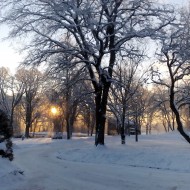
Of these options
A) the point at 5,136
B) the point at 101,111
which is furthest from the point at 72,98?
the point at 5,136

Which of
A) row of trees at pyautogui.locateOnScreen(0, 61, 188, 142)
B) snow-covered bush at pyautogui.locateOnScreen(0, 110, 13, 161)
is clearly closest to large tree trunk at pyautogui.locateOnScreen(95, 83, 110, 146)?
row of trees at pyautogui.locateOnScreen(0, 61, 188, 142)

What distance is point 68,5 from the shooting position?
24.4 metres

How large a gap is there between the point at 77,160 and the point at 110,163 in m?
2.99

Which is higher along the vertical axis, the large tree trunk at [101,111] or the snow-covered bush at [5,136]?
the large tree trunk at [101,111]

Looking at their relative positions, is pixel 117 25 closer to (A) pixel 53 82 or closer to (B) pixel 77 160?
(A) pixel 53 82

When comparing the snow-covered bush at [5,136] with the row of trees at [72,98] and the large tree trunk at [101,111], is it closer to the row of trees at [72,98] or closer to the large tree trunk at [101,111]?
the row of trees at [72,98]

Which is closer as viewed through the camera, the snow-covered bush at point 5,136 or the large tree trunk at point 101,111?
the snow-covered bush at point 5,136

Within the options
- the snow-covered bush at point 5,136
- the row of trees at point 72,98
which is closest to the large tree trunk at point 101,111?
the row of trees at point 72,98

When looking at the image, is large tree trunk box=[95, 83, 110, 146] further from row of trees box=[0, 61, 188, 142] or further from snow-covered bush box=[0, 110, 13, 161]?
snow-covered bush box=[0, 110, 13, 161]

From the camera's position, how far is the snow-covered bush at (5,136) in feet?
47.3

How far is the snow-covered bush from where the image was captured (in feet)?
47.3

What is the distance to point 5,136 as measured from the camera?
14.6 metres

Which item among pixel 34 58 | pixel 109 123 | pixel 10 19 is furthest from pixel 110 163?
pixel 109 123

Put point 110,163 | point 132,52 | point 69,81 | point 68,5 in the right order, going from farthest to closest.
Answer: point 69,81
point 132,52
point 68,5
point 110,163
